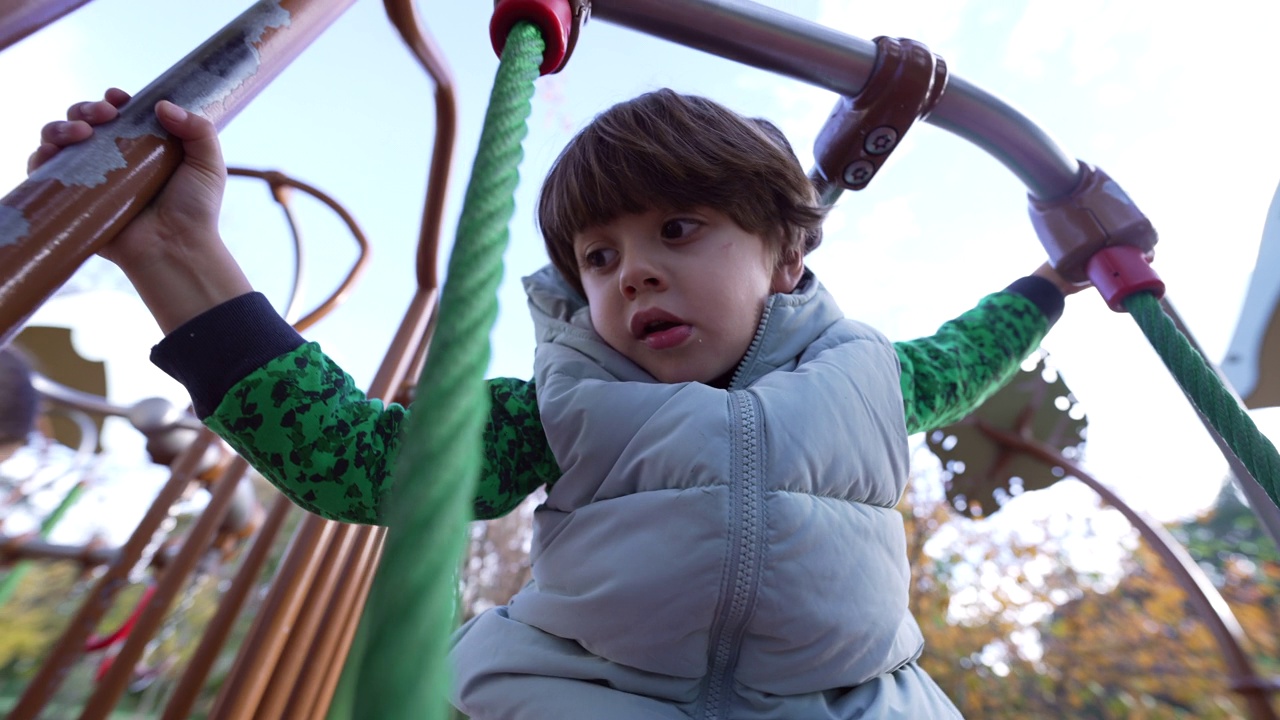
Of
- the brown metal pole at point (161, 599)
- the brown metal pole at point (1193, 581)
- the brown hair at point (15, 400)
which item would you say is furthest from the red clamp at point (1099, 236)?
the brown hair at point (15, 400)

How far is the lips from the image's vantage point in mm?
649

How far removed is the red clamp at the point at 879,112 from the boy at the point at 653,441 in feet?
0.44

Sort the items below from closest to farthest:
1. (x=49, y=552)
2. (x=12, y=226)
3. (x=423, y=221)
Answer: (x=12, y=226) < (x=423, y=221) < (x=49, y=552)

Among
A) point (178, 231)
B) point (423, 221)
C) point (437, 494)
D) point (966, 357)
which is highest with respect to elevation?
point (423, 221)

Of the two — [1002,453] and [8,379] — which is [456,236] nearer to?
[1002,453]

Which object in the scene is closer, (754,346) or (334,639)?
(754,346)

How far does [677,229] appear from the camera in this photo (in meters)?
0.68

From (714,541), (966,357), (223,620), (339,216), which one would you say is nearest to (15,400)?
(339,216)

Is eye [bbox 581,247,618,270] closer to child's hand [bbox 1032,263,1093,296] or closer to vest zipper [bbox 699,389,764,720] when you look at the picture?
vest zipper [bbox 699,389,764,720]

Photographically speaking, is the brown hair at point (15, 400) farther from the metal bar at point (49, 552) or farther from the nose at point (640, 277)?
the nose at point (640, 277)

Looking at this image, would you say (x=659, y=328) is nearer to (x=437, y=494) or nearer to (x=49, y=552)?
(x=437, y=494)

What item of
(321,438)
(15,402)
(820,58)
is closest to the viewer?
(321,438)

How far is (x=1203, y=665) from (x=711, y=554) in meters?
3.94

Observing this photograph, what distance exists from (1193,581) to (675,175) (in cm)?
104
